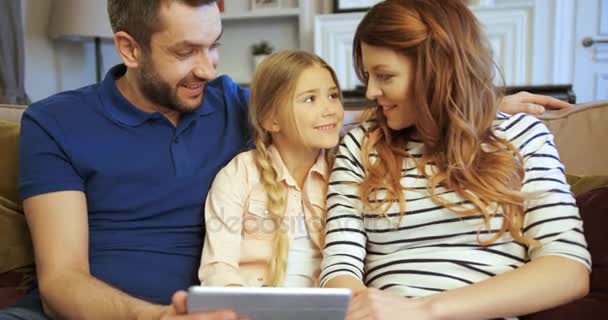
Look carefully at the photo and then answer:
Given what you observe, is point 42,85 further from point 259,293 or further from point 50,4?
point 259,293

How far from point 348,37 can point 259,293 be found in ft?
10.7

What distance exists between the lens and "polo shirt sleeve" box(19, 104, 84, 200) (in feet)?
4.33

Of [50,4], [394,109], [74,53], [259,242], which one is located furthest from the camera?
[74,53]

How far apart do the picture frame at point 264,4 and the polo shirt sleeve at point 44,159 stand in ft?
9.60

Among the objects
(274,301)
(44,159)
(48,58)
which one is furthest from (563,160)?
(48,58)

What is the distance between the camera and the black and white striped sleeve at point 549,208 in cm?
112

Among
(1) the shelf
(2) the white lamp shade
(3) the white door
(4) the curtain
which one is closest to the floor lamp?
(2) the white lamp shade

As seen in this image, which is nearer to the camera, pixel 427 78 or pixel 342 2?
pixel 427 78

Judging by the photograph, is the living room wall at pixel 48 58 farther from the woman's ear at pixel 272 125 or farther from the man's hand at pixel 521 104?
the man's hand at pixel 521 104

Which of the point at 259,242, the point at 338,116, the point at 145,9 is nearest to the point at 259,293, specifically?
the point at 259,242

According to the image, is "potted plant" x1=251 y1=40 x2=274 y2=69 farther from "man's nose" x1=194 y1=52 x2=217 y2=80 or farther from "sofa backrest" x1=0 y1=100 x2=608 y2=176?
"sofa backrest" x1=0 y1=100 x2=608 y2=176

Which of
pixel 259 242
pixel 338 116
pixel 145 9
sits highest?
pixel 145 9

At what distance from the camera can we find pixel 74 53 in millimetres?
3971

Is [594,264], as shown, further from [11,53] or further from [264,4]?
[264,4]
